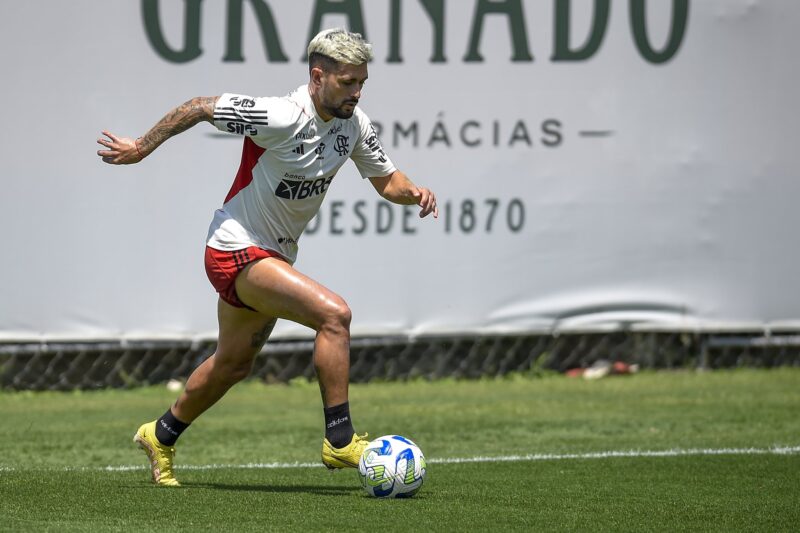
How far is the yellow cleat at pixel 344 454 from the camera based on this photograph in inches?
226

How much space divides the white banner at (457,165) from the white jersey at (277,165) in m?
4.03

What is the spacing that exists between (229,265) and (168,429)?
0.87 metres

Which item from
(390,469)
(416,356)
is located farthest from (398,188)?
(416,356)

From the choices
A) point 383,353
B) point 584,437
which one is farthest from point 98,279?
point 584,437

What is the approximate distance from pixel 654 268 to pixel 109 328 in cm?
410

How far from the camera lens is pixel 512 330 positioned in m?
10.4

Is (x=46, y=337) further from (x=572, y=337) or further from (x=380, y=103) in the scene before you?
(x=572, y=337)

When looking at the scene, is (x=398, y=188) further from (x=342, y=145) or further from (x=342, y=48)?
(x=342, y=48)

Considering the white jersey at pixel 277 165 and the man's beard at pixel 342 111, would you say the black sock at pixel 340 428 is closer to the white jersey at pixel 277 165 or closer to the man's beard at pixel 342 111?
the white jersey at pixel 277 165

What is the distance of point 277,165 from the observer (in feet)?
19.8

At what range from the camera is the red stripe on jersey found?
20.1 feet

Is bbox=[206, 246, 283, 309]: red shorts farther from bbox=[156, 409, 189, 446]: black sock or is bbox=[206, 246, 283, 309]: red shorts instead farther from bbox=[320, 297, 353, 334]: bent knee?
bbox=[156, 409, 189, 446]: black sock

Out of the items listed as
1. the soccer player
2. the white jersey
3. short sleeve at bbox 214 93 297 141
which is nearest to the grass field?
the soccer player

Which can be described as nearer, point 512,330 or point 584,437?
point 584,437
